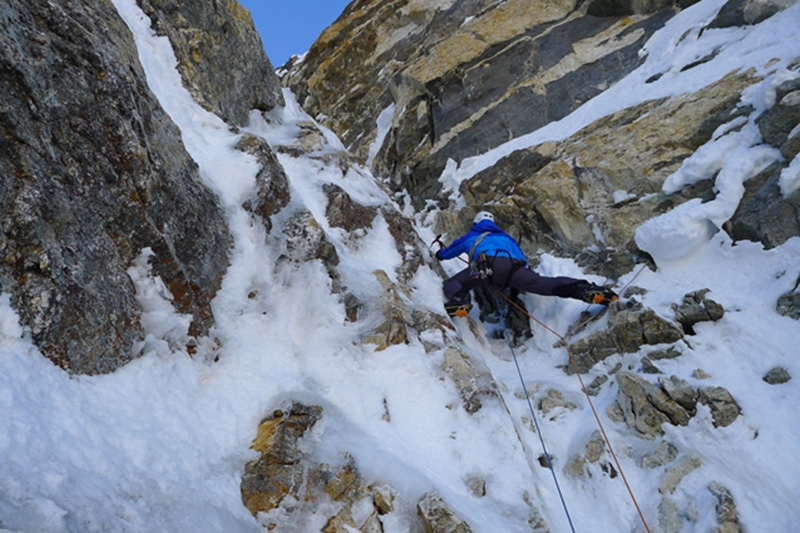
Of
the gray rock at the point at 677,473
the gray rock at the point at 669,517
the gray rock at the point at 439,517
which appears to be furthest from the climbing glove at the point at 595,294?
the gray rock at the point at 439,517

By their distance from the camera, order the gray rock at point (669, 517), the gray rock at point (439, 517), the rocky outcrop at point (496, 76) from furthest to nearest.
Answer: the rocky outcrop at point (496, 76) < the gray rock at point (669, 517) < the gray rock at point (439, 517)

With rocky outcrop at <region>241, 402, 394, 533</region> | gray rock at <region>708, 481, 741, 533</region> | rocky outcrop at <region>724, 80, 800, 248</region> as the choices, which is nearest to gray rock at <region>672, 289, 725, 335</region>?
rocky outcrop at <region>724, 80, 800, 248</region>

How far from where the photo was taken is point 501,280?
24.5 feet

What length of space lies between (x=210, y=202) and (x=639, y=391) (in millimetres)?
5379

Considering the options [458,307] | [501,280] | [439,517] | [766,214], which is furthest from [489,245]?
[439,517]

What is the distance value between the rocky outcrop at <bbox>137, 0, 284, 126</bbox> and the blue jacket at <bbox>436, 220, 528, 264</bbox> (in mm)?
4743

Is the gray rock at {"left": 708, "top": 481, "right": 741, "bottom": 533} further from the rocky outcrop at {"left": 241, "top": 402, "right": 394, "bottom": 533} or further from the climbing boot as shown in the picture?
the climbing boot

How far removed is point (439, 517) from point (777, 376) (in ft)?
11.5

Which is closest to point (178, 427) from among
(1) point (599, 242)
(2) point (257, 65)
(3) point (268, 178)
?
(3) point (268, 178)

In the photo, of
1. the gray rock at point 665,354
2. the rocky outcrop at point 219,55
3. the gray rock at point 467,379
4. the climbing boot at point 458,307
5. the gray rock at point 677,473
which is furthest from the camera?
the rocky outcrop at point 219,55

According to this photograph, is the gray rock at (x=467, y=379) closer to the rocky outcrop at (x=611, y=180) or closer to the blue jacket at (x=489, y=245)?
the blue jacket at (x=489, y=245)

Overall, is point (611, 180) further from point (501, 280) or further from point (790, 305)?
point (790, 305)

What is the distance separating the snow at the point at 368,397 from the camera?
2.67 m

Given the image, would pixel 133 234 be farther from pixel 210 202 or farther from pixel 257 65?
pixel 257 65
